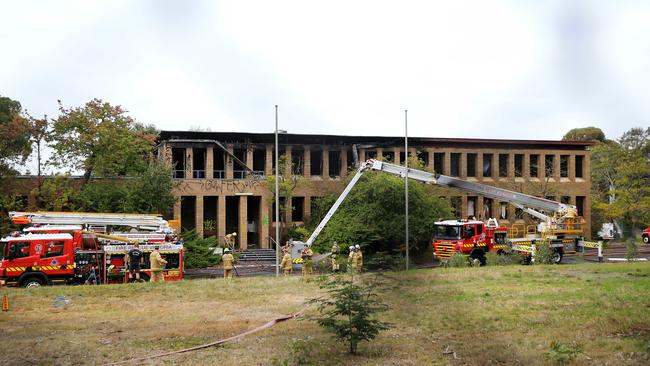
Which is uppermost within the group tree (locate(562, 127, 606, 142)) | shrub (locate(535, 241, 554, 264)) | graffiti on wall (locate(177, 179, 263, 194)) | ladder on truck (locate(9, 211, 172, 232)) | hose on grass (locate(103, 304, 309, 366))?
tree (locate(562, 127, 606, 142))

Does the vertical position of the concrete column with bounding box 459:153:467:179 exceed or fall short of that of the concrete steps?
it exceeds it

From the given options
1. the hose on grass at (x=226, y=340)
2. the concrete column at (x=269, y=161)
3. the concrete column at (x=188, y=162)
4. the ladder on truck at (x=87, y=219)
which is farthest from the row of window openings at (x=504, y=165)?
the hose on grass at (x=226, y=340)

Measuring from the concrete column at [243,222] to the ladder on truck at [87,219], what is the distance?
16.6 metres

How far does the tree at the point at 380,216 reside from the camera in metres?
40.4

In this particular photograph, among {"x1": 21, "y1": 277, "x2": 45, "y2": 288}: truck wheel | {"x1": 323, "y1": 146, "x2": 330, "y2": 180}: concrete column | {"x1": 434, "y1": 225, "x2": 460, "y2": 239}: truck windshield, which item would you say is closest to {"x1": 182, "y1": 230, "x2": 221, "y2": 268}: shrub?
{"x1": 21, "y1": 277, "x2": 45, "y2": 288}: truck wheel

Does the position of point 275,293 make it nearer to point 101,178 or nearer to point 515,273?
point 515,273

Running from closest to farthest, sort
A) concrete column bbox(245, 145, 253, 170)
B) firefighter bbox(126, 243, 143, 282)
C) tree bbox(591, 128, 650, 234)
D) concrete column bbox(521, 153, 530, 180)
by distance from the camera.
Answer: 1. firefighter bbox(126, 243, 143, 282)
2. concrete column bbox(245, 145, 253, 170)
3. tree bbox(591, 128, 650, 234)
4. concrete column bbox(521, 153, 530, 180)

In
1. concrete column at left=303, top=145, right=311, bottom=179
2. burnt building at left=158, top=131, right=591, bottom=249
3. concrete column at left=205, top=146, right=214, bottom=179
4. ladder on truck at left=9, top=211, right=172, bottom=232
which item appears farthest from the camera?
concrete column at left=303, top=145, right=311, bottom=179

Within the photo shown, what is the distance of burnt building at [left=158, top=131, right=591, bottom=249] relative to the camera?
151 ft

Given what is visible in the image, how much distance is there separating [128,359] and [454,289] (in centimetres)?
1164

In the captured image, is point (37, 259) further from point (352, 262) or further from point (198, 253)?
point (352, 262)

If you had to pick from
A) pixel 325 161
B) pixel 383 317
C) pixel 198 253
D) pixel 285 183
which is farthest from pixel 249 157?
pixel 383 317

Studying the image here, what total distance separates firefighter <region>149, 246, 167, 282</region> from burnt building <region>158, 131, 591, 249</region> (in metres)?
18.5

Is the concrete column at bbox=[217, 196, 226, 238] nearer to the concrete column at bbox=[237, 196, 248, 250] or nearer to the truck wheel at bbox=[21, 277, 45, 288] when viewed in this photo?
the concrete column at bbox=[237, 196, 248, 250]
